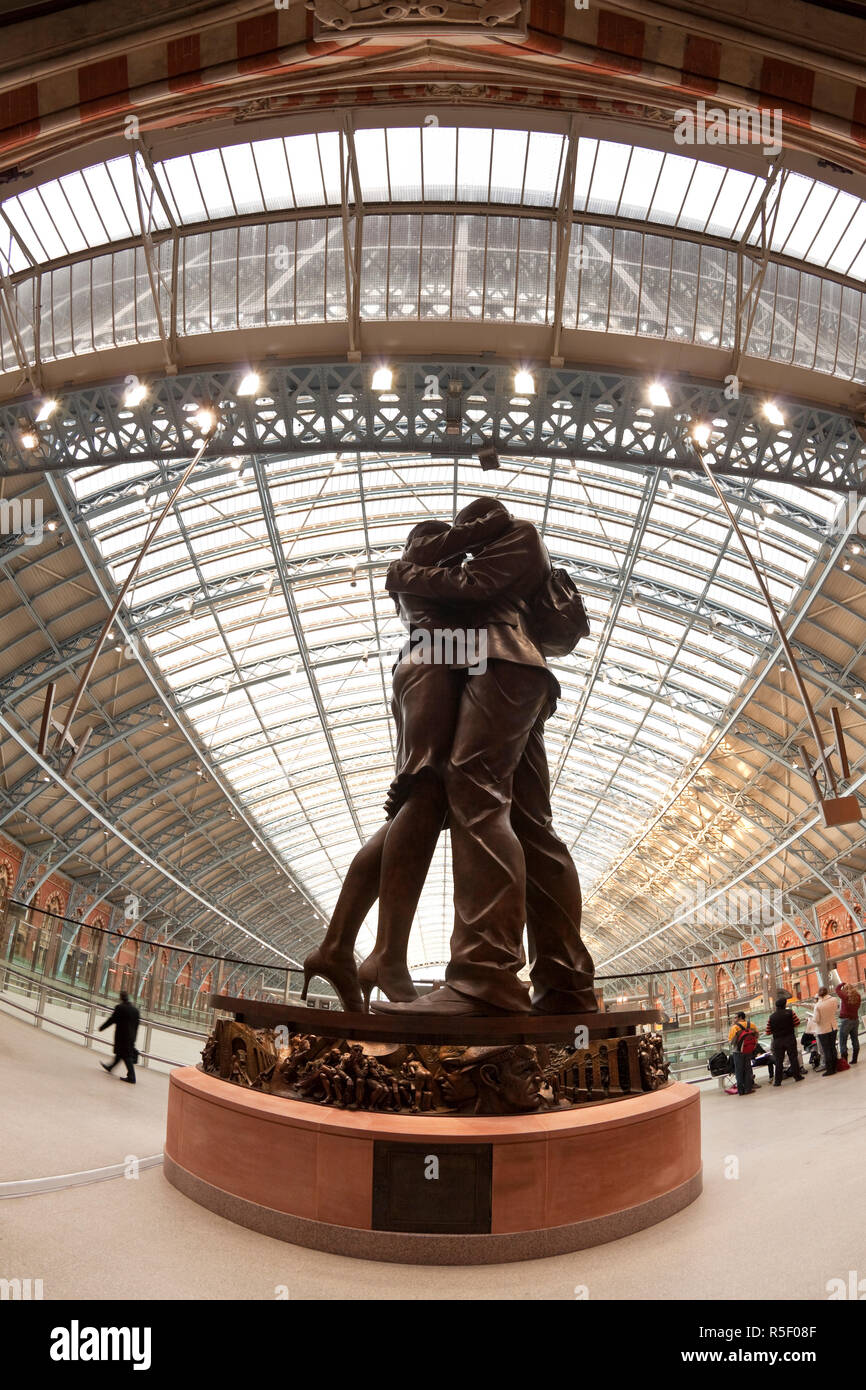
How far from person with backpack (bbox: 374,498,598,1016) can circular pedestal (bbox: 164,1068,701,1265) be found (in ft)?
3.24

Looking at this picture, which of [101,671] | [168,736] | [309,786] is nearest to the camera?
[101,671]

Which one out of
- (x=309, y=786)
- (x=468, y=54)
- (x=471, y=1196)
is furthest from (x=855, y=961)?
(x=309, y=786)

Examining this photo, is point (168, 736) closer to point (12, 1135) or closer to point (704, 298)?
point (704, 298)

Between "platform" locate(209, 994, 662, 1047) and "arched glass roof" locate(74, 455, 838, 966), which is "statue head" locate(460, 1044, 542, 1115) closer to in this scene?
"platform" locate(209, 994, 662, 1047)

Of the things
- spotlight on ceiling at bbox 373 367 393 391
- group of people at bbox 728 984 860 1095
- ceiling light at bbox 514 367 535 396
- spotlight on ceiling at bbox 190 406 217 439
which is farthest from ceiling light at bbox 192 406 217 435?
group of people at bbox 728 984 860 1095

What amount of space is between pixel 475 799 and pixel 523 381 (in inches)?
499

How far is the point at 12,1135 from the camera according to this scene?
6.62 m

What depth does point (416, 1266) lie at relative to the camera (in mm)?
4469

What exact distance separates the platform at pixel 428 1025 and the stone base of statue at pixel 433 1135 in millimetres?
12

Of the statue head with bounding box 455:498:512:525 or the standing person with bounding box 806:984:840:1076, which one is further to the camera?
the standing person with bounding box 806:984:840:1076

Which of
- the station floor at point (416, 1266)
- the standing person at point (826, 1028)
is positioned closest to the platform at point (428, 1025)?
the station floor at point (416, 1266)

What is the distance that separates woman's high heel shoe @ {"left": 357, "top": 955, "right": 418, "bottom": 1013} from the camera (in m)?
6.26

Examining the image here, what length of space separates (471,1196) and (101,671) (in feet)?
93.5

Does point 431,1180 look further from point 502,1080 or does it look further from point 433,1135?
point 502,1080
